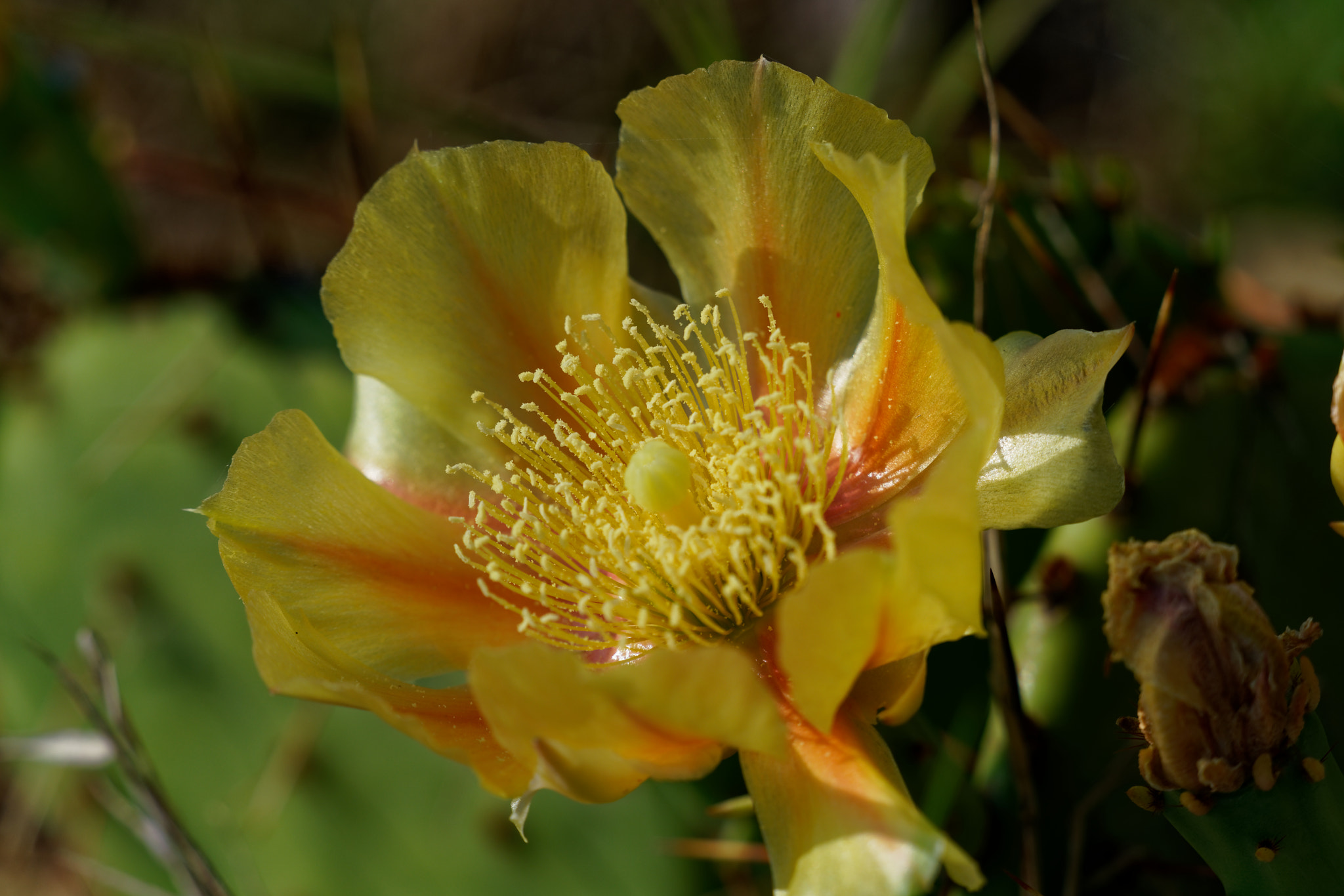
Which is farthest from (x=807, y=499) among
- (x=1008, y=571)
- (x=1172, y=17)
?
(x=1172, y=17)

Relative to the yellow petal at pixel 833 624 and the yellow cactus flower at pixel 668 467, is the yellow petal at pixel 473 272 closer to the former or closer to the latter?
the yellow cactus flower at pixel 668 467

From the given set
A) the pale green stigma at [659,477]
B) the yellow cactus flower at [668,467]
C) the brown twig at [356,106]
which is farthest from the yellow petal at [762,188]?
the brown twig at [356,106]

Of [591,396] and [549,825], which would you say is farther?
[549,825]

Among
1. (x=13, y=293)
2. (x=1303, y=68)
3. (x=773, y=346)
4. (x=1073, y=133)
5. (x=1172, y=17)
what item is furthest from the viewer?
(x=1073, y=133)

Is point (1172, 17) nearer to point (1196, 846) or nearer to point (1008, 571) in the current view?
point (1008, 571)

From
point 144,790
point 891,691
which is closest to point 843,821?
point 891,691

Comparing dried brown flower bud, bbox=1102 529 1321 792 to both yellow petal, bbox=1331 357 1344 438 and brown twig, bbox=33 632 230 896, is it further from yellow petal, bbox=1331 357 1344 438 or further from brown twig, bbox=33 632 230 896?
brown twig, bbox=33 632 230 896

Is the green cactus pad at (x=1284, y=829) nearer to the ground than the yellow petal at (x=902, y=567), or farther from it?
nearer to the ground

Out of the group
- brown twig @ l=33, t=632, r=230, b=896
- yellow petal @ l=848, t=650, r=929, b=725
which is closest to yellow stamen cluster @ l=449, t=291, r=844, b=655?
yellow petal @ l=848, t=650, r=929, b=725
